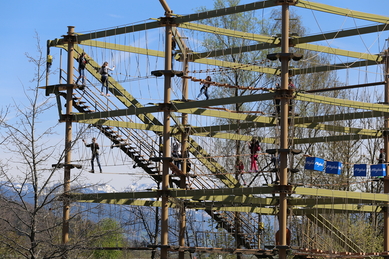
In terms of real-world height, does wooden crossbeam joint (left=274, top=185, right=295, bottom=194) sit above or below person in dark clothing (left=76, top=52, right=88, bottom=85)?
below

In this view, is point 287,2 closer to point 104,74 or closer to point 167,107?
point 167,107

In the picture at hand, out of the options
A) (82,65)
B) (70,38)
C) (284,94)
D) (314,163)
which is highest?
(70,38)

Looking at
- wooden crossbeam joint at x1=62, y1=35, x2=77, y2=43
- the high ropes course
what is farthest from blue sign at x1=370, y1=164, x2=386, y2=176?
wooden crossbeam joint at x1=62, y1=35, x2=77, y2=43

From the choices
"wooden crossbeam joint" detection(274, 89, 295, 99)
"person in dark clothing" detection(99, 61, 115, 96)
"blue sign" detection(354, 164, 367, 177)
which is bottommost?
"blue sign" detection(354, 164, 367, 177)

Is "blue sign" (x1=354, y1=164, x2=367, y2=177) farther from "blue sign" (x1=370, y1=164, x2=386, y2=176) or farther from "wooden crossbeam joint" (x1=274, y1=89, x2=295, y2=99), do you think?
"wooden crossbeam joint" (x1=274, y1=89, x2=295, y2=99)

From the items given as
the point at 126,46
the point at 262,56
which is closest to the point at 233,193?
the point at 126,46

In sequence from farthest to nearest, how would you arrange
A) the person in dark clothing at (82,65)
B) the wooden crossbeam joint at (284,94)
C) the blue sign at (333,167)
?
the person in dark clothing at (82,65)
the blue sign at (333,167)
the wooden crossbeam joint at (284,94)

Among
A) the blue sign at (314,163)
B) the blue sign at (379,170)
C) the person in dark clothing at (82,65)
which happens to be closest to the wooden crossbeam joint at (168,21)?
the person in dark clothing at (82,65)

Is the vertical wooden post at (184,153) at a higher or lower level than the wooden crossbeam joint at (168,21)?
lower

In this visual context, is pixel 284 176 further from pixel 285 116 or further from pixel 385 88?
pixel 385 88

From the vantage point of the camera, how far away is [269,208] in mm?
28969

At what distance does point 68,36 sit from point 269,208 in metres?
12.3

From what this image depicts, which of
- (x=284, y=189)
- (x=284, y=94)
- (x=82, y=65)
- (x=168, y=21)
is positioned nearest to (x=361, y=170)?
(x=284, y=189)

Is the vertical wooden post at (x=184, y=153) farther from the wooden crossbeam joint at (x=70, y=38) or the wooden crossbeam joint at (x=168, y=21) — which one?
the wooden crossbeam joint at (x=70, y=38)
